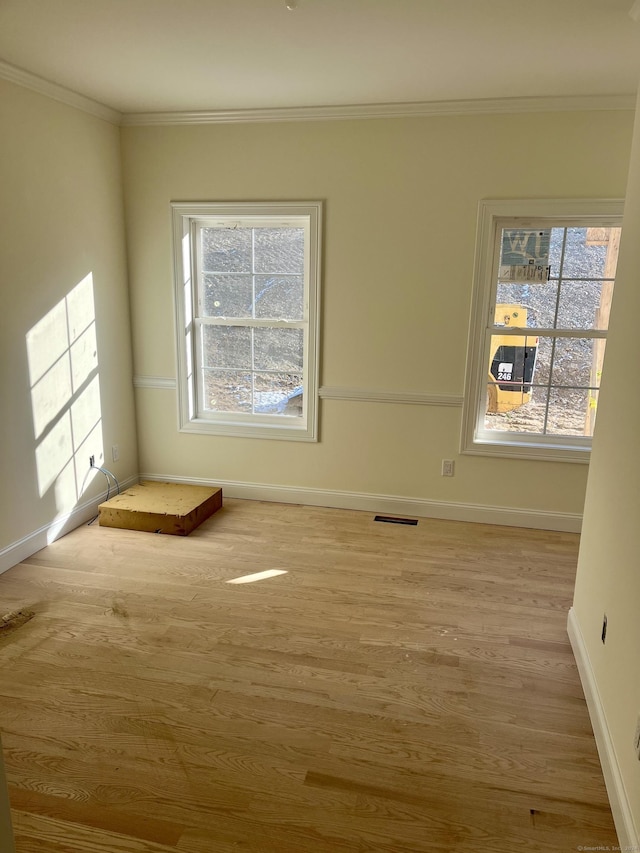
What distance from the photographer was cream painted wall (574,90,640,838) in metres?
1.74

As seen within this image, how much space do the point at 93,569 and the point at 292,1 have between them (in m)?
2.85

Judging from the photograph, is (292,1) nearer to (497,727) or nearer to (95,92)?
(95,92)

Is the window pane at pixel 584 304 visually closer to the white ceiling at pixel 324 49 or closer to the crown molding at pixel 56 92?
the white ceiling at pixel 324 49

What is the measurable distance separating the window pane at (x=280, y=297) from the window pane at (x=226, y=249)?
0.16m

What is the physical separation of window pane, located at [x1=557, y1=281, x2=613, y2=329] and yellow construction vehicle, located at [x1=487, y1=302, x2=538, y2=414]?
22cm

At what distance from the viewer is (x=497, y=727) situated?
6.84ft

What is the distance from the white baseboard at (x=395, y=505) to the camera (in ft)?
12.5

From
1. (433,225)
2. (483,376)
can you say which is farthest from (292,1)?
(483,376)

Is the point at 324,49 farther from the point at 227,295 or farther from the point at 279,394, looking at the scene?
the point at 279,394

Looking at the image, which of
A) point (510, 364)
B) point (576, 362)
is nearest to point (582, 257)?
point (576, 362)

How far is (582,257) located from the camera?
354 centimetres

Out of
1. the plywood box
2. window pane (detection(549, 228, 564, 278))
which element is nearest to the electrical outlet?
window pane (detection(549, 228, 564, 278))

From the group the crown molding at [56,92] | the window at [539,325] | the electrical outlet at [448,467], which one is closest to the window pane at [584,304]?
the window at [539,325]

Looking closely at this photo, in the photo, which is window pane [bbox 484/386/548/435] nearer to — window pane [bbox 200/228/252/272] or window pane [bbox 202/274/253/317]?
window pane [bbox 202/274/253/317]
